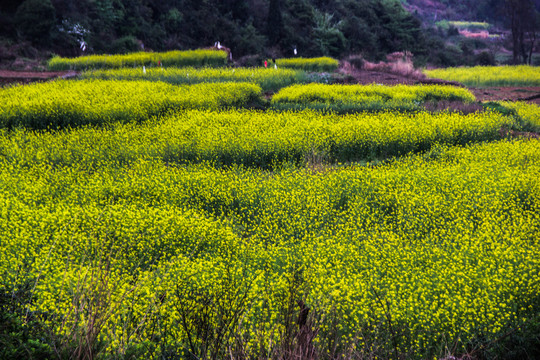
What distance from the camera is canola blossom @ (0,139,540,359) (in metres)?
4.35

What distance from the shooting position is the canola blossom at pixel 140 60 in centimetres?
2470

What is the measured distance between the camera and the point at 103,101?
49.2 feet

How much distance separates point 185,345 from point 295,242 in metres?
3.16

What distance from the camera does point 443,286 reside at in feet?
17.3

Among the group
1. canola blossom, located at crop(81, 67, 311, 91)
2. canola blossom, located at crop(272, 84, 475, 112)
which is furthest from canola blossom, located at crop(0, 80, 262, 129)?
canola blossom, located at crop(81, 67, 311, 91)

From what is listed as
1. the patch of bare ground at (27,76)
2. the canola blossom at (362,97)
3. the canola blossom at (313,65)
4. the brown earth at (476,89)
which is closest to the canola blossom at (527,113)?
the canola blossom at (362,97)

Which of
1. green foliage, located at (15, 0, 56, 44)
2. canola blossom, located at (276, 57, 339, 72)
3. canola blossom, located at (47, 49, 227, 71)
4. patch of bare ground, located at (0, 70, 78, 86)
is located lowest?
patch of bare ground, located at (0, 70, 78, 86)

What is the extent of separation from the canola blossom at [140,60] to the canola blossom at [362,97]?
33.2 ft

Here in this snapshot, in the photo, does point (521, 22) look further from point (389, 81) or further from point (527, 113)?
point (527, 113)

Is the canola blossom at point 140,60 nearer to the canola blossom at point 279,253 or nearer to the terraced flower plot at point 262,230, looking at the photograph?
the terraced flower plot at point 262,230

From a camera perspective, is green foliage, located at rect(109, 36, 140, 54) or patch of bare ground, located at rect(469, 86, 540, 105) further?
green foliage, located at rect(109, 36, 140, 54)

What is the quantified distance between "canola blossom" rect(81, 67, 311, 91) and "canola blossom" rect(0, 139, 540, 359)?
11388 millimetres

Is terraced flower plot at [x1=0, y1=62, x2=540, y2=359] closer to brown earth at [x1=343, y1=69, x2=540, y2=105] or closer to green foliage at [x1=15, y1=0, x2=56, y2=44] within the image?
brown earth at [x1=343, y1=69, x2=540, y2=105]

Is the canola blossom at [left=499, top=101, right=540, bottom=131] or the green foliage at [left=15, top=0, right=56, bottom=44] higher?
the green foliage at [left=15, top=0, right=56, bottom=44]
